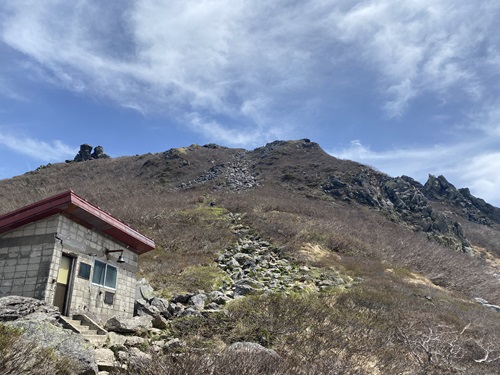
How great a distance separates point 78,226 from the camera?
13.5 m

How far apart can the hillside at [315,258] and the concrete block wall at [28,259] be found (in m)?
4.08

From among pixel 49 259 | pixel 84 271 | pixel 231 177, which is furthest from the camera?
pixel 231 177

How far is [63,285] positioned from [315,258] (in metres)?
17.4

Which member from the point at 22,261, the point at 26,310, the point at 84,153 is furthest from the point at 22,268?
the point at 84,153

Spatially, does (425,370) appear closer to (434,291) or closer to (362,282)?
(362,282)

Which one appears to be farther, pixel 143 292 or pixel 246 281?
pixel 246 281

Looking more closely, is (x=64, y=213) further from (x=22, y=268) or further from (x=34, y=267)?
Answer: (x=22, y=268)

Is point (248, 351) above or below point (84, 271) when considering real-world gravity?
below

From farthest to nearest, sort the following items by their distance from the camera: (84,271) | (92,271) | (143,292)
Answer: (143,292) < (92,271) < (84,271)

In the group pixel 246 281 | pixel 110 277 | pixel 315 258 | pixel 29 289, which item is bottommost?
pixel 29 289

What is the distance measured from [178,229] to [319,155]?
53942 millimetres

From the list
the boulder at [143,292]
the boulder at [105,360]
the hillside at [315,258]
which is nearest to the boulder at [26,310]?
the boulder at [105,360]

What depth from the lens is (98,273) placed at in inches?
556

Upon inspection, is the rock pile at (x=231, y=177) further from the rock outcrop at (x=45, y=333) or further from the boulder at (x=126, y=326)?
the rock outcrop at (x=45, y=333)
